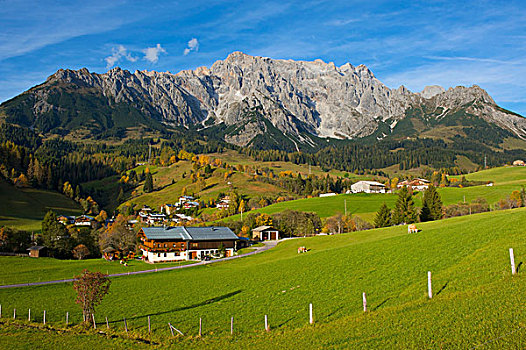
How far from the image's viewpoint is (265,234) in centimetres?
12238

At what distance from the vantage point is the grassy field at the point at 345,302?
642 inches

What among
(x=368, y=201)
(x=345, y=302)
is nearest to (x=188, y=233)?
(x=345, y=302)

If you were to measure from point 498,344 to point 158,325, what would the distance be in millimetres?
23101

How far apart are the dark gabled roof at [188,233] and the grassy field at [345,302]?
4697cm

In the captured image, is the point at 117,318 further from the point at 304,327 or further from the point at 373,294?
the point at 373,294

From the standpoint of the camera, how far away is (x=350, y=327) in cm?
1930

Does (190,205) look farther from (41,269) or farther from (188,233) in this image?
(41,269)

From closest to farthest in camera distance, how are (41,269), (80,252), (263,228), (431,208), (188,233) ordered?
(41,269) < (80,252) < (188,233) < (431,208) < (263,228)

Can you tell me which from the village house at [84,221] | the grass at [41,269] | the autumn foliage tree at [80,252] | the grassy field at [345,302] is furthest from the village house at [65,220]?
the grassy field at [345,302]

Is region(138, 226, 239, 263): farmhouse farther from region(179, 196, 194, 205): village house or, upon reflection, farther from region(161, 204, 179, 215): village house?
region(179, 196, 194, 205): village house

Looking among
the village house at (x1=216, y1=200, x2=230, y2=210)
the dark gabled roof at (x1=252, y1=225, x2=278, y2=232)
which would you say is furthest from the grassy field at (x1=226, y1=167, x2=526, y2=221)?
the dark gabled roof at (x1=252, y1=225, x2=278, y2=232)

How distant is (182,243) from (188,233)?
11.5 feet

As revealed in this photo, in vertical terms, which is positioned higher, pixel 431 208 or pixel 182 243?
pixel 431 208

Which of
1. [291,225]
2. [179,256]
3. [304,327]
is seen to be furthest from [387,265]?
[291,225]
